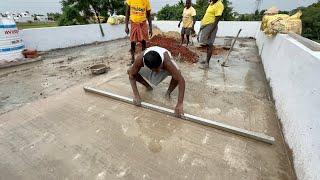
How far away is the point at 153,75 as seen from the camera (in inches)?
108

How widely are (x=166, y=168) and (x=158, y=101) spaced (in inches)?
50.1

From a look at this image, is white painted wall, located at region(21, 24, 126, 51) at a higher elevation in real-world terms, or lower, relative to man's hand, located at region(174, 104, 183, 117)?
higher

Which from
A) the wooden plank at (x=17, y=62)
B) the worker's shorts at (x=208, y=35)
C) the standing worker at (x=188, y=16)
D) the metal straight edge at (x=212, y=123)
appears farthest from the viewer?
the standing worker at (x=188, y=16)

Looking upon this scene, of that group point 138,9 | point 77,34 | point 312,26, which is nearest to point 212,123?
point 138,9

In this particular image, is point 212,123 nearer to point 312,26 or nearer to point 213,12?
point 213,12

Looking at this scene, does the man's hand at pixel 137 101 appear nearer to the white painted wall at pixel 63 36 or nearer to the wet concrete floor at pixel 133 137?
the wet concrete floor at pixel 133 137

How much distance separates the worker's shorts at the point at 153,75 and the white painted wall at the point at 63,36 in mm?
4694

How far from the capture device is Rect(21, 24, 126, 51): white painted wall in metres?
5.94

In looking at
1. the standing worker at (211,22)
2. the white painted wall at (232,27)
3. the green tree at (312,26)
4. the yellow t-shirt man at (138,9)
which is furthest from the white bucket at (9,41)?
the green tree at (312,26)

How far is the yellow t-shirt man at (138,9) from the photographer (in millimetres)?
4062

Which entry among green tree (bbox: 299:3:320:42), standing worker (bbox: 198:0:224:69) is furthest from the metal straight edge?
green tree (bbox: 299:3:320:42)

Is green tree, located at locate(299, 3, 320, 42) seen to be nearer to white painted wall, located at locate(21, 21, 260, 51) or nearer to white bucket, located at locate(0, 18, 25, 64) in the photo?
white painted wall, located at locate(21, 21, 260, 51)

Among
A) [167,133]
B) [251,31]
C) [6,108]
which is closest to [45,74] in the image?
[6,108]

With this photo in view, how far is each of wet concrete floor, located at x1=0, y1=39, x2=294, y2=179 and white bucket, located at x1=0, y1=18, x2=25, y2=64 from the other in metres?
1.67
